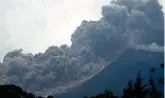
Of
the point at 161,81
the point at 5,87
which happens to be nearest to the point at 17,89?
the point at 5,87

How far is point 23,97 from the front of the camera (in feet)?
124

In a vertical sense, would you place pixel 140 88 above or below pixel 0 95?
below

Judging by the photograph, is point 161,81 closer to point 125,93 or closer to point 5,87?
point 125,93

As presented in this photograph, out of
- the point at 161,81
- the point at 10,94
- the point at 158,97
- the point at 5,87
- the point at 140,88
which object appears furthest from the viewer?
the point at 5,87

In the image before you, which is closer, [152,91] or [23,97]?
[152,91]

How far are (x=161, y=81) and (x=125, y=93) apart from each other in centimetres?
419

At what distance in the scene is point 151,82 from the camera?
27344 mm

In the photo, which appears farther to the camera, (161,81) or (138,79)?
(138,79)

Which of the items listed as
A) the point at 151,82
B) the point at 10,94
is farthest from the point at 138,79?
the point at 10,94

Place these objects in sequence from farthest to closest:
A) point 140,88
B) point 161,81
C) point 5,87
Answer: point 5,87
point 140,88
point 161,81

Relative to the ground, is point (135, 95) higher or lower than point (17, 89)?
lower

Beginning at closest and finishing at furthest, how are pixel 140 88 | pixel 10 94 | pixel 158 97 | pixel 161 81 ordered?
1. pixel 161 81
2. pixel 140 88
3. pixel 158 97
4. pixel 10 94

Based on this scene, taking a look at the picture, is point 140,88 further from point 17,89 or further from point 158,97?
point 17,89

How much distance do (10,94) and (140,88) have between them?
1551cm
